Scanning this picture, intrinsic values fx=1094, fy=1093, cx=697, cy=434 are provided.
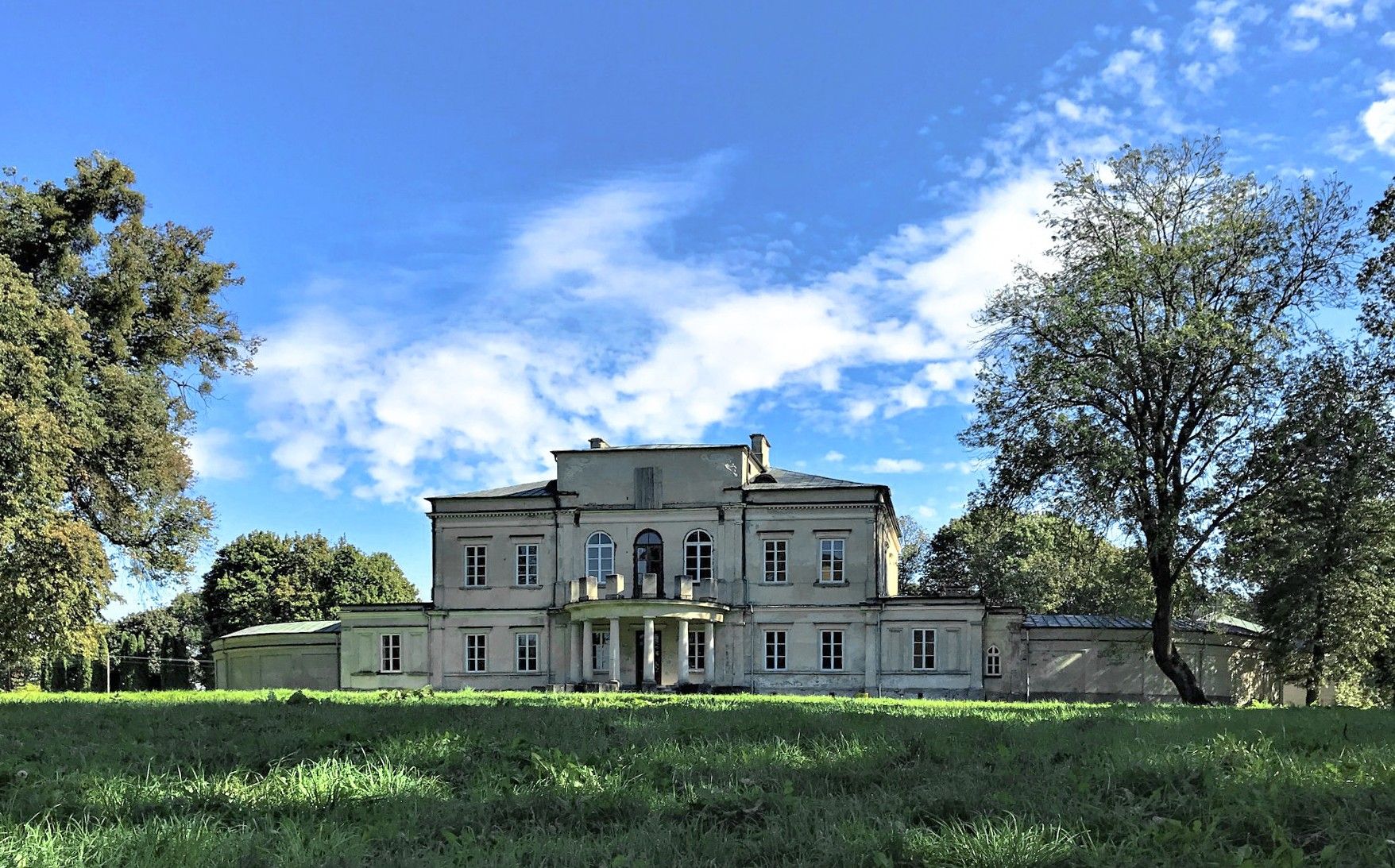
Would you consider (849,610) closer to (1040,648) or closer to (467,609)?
(1040,648)

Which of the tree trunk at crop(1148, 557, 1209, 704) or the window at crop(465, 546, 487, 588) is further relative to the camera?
the window at crop(465, 546, 487, 588)

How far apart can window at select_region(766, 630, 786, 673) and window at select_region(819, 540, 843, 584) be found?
2625 millimetres

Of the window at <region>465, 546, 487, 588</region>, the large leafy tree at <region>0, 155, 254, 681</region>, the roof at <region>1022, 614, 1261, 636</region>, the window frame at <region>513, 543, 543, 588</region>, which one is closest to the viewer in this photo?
the large leafy tree at <region>0, 155, 254, 681</region>

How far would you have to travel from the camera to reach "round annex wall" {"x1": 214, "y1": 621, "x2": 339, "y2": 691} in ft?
148

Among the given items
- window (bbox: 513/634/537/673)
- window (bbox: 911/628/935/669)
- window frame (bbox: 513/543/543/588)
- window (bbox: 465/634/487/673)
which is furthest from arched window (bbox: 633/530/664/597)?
window (bbox: 911/628/935/669)

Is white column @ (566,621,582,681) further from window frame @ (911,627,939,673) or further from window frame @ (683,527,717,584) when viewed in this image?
window frame @ (911,627,939,673)

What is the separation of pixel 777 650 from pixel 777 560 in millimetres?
3336

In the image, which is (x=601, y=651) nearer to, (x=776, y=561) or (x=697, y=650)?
(x=697, y=650)

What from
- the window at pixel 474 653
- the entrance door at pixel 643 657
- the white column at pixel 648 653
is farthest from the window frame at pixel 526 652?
the white column at pixel 648 653

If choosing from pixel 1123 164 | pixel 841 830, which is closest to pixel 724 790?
pixel 841 830

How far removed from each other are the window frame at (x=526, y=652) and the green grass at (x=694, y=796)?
107 ft

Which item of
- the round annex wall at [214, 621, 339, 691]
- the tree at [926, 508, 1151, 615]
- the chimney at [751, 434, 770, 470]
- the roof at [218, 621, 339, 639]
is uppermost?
the chimney at [751, 434, 770, 470]

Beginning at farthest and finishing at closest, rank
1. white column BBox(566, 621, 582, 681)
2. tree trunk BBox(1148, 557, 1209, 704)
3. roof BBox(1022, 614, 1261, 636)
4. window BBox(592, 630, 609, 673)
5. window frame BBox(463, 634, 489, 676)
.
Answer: window frame BBox(463, 634, 489, 676), roof BBox(1022, 614, 1261, 636), window BBox(592, 630, 609, 673), white column BBox(566, 621, 582, 681), tree trunk BBox(1148, 557, 1209, 704)

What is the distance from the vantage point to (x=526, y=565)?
140ft
